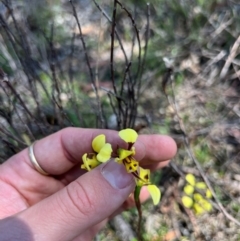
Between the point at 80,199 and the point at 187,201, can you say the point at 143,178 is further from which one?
the point at 187,201

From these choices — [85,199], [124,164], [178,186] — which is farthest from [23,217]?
[178,186]

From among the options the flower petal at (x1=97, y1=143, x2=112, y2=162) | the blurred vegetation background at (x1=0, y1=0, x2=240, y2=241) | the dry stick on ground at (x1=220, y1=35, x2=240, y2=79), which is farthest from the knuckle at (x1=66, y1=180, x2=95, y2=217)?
the dry stick on ground at (x1=220, y1=35, x2=240, y2=79)

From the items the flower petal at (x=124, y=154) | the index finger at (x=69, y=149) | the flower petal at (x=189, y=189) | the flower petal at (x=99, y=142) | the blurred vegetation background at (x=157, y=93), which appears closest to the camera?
the flower petal at (x=124, y=154)

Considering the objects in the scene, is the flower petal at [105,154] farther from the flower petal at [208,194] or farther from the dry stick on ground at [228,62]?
the dry stick on ground at [228,62]

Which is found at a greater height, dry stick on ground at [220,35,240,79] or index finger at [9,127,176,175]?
index finger at [9,127,176,175]

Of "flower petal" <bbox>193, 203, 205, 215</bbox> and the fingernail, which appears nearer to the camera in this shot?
the fingernail

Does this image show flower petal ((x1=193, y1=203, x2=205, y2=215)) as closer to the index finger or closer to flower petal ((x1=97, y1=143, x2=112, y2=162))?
the index finger

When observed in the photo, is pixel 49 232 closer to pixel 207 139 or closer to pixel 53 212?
pixel 53 212

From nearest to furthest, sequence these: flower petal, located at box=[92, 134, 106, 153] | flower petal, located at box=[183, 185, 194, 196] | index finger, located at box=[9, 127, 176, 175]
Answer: flower petal, located at box=[92, 134, 106, 153], index finger, located at box=[9, 127, 176, 175], flower petal, located at box=[183, 185, 194, 196]

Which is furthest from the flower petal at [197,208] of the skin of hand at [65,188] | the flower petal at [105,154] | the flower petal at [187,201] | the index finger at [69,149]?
the flower petal at [105,154]
